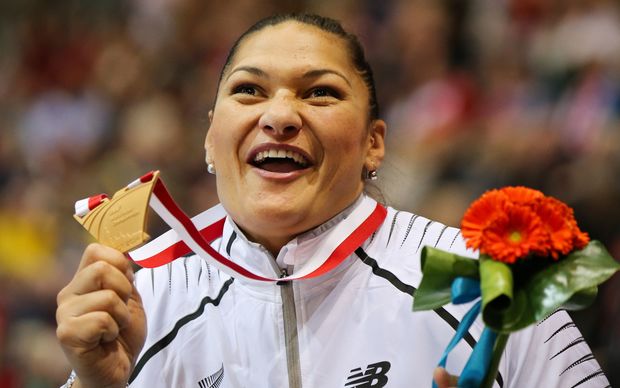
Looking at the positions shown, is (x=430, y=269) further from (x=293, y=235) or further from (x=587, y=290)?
(x=293, y=235)

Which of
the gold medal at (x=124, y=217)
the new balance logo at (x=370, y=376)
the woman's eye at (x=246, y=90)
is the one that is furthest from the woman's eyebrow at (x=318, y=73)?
the new balance logo at (x=370, y=376)

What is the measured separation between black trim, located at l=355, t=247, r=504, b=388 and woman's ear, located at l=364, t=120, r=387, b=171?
0.72 ft

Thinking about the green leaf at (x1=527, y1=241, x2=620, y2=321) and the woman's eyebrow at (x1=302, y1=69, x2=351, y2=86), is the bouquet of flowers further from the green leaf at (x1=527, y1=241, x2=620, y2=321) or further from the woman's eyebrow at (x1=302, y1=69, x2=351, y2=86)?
the woman's eyebrow at (x1=302, y1=69, x2=351, y2=86)

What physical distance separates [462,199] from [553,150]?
0.33 m

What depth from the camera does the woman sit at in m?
1.81

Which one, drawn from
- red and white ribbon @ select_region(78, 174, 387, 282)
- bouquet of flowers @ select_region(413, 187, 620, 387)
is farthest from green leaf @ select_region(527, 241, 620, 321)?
red and white ribbon @ select_region(78, 174, 387, 282)

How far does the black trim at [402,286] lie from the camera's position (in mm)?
1800

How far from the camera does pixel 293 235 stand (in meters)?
1.95

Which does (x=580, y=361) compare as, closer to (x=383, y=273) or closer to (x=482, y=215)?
(x=383, y=273)

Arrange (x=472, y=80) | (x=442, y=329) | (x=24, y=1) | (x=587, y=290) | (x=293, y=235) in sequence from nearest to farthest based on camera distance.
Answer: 1. (x=587, y=290)
2. (x=442, y=329)
3. (x=293, y=235)
4. (x=472, y=80)
5. (x=24, y=1)

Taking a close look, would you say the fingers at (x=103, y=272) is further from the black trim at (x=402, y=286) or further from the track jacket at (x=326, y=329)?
the black trim at (x=402, y=286)

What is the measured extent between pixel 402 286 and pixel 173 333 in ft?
1.54

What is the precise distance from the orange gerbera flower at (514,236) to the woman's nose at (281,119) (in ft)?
1.94

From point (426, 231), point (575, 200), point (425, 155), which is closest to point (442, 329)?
point (426, 231)
